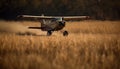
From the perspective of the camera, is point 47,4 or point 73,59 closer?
point 73,59

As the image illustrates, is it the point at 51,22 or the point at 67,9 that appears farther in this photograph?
the point at 67,9

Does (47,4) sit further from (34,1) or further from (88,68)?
(88,68)

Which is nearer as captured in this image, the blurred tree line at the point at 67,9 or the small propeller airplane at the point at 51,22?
the small propeller airplane at the point at 51,22

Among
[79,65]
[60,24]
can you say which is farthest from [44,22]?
[79,65]

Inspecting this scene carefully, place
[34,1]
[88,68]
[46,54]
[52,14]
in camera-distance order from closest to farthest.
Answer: [88,68] → [46,54] → [34,1] → [52,14]

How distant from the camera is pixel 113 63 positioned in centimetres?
324

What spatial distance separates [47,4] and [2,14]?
7.37 ft

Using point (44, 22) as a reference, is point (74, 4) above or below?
above

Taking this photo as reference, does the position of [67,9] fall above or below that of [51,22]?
above

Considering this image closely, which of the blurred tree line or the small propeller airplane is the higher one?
the blurred tree line

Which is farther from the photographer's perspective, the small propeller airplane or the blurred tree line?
the blurred tree line

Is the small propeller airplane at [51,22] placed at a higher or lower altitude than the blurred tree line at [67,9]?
lower

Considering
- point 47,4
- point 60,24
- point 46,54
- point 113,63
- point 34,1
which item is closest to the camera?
point 113,63

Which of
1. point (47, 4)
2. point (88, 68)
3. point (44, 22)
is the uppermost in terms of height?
point (47, 4)
